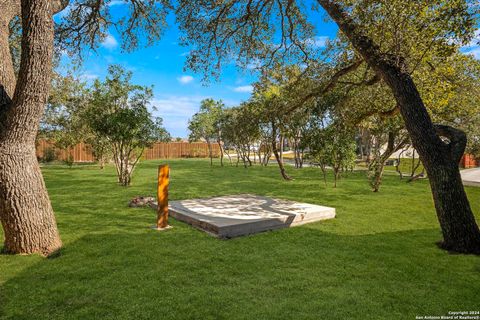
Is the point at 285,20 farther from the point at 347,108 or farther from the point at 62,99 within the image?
the point at 62,99

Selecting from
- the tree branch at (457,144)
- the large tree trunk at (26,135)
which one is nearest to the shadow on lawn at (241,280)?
the large tree trunk at (26,135)

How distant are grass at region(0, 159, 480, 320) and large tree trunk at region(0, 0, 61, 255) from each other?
42cm

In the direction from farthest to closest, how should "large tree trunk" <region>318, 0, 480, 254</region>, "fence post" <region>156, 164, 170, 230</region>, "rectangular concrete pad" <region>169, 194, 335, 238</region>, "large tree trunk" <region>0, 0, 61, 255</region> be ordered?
"fence post" <region>156, 164, 170, 230</region>
"rectangular concrete pad" <region>169, 194, 335, 238</region>
"large tree trunk" <region>318, 0, 480, 254</region>
"large tree trunk" <region>0, 0, 61, 255</region>

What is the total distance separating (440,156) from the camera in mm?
4145

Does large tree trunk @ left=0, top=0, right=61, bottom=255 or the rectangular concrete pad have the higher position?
large tree trunk @ left=0, top=0, right=61, bottom=255

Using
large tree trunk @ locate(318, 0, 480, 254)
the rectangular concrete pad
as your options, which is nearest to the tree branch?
large tree trunk @ locate(318, 0, 480, 254)

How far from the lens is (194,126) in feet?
91.6

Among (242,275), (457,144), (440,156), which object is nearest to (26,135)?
(242,275)

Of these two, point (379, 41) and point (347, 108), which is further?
point (347, 108)

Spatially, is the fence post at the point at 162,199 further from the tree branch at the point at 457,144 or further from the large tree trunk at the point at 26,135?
the tree branch at the point at 457,144

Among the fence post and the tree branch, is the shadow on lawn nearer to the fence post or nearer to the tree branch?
the fence post

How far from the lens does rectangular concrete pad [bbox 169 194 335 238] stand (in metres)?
5.10

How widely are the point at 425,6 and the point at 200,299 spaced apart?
5.06 m

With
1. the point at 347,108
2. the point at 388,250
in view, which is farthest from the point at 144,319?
the point at 347,108
